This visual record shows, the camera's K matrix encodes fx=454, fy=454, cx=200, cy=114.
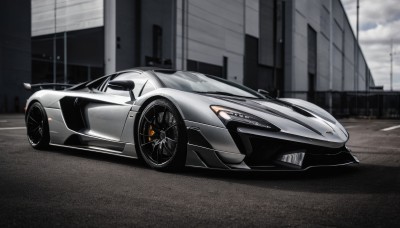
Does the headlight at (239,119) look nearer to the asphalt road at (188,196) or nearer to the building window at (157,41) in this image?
the asphalt road at (188,196)

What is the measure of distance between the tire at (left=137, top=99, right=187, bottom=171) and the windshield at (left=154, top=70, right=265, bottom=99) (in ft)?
1.16

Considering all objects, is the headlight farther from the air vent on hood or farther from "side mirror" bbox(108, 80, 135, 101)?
"side mirror" bbox(108, 80, 135, 101)

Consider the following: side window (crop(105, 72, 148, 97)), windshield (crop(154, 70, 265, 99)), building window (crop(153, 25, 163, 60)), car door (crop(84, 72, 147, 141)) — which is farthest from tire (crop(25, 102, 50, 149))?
building window (crop(153, 25, 163, 60))

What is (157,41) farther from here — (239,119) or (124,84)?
(239,119)

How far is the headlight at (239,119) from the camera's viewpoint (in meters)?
3.78

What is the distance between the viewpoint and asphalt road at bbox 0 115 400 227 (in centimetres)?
241

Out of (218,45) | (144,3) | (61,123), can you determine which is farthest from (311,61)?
(61,123)

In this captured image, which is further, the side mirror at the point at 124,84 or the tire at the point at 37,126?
the tire at the point at 37,126

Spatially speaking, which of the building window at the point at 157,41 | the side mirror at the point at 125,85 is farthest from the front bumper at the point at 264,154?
the building window at the point at 157,41

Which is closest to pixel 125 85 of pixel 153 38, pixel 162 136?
pixel 162 136

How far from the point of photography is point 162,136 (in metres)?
4.16

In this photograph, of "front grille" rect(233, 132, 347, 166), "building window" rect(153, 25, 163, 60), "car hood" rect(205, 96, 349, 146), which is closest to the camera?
"front grille" rect(233, 132, 347, 166)

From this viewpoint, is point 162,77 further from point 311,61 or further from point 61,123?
point 311,61

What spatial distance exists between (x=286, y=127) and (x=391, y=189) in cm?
95
